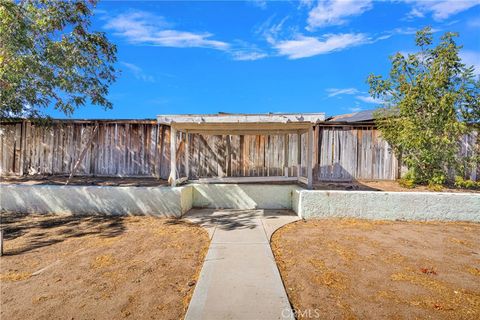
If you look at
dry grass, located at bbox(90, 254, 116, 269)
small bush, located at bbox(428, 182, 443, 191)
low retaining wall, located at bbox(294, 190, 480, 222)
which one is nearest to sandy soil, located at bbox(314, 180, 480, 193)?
small bush, located at bbox(428, 182, 443, 191)

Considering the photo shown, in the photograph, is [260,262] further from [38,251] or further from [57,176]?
[57,176]

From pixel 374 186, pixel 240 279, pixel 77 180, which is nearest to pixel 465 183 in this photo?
pixel 374 186

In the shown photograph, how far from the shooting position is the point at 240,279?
10.9 feet

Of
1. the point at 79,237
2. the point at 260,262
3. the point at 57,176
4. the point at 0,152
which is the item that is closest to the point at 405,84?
the point at 260,262

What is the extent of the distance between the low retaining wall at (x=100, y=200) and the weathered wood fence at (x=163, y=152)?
3607 millimetres

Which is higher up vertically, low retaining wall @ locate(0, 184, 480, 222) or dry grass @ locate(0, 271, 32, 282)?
low retaining wall @ locate(0, 184, 480, 222)

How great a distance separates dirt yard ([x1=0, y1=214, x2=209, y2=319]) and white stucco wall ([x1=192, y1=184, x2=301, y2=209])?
6.08 feet

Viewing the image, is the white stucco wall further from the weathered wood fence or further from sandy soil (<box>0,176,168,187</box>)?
sandy soil (<box>0,176,168,187</box>)

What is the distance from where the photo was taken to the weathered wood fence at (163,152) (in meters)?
10.2

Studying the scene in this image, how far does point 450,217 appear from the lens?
646 centimetres

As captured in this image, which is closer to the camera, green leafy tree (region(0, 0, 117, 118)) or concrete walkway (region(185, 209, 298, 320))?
concrete walkway (region(185, 209, 298, 320))

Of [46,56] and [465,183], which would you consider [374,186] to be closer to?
[465,183]

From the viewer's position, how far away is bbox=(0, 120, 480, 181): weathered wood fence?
10.2 metres

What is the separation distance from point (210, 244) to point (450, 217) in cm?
594
